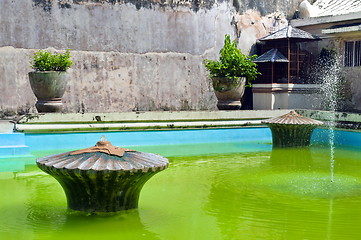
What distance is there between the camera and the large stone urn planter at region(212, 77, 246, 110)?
1093cm

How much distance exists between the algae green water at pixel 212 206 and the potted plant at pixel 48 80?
3.11 metres

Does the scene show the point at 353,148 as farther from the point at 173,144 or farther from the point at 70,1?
the point at 70,1

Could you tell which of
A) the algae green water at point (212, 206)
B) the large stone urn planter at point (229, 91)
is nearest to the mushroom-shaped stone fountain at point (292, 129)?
the algae green water at point (212, 206)

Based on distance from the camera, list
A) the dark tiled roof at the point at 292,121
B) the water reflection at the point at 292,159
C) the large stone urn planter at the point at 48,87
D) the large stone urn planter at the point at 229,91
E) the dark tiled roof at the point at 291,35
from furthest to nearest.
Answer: the dark tiled roof at the point at 291,35
the large stone urn planter at the point at 229,91
the large stone urn planter at the point at 48,87
the dark tiled roof at the point at 292,121
the water reflection at the point at 292,159

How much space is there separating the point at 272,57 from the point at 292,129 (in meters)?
4.24

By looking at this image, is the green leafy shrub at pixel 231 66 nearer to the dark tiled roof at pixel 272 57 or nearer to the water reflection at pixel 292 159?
the dark tiled roof at pixel 272 57

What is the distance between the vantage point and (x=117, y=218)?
12.9 ft

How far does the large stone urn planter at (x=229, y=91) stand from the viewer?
430 inches

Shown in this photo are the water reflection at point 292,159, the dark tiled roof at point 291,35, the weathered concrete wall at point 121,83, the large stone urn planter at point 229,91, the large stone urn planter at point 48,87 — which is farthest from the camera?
the dark tiled roof at point 291,35

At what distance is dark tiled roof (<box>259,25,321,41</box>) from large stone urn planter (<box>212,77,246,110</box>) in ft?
6.23

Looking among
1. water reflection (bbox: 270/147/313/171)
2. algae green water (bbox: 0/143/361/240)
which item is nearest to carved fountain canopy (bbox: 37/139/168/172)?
algae green water (bbox: 0/143/361/240)

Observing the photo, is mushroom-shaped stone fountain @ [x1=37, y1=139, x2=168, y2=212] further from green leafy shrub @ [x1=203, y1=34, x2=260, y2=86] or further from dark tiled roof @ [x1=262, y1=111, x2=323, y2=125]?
green leafy shrub @ [x1=203, y1=34, x2=260, y2=86]

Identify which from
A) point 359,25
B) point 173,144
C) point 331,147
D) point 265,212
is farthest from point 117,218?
point 359,25

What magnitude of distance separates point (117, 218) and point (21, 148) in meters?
3.78
